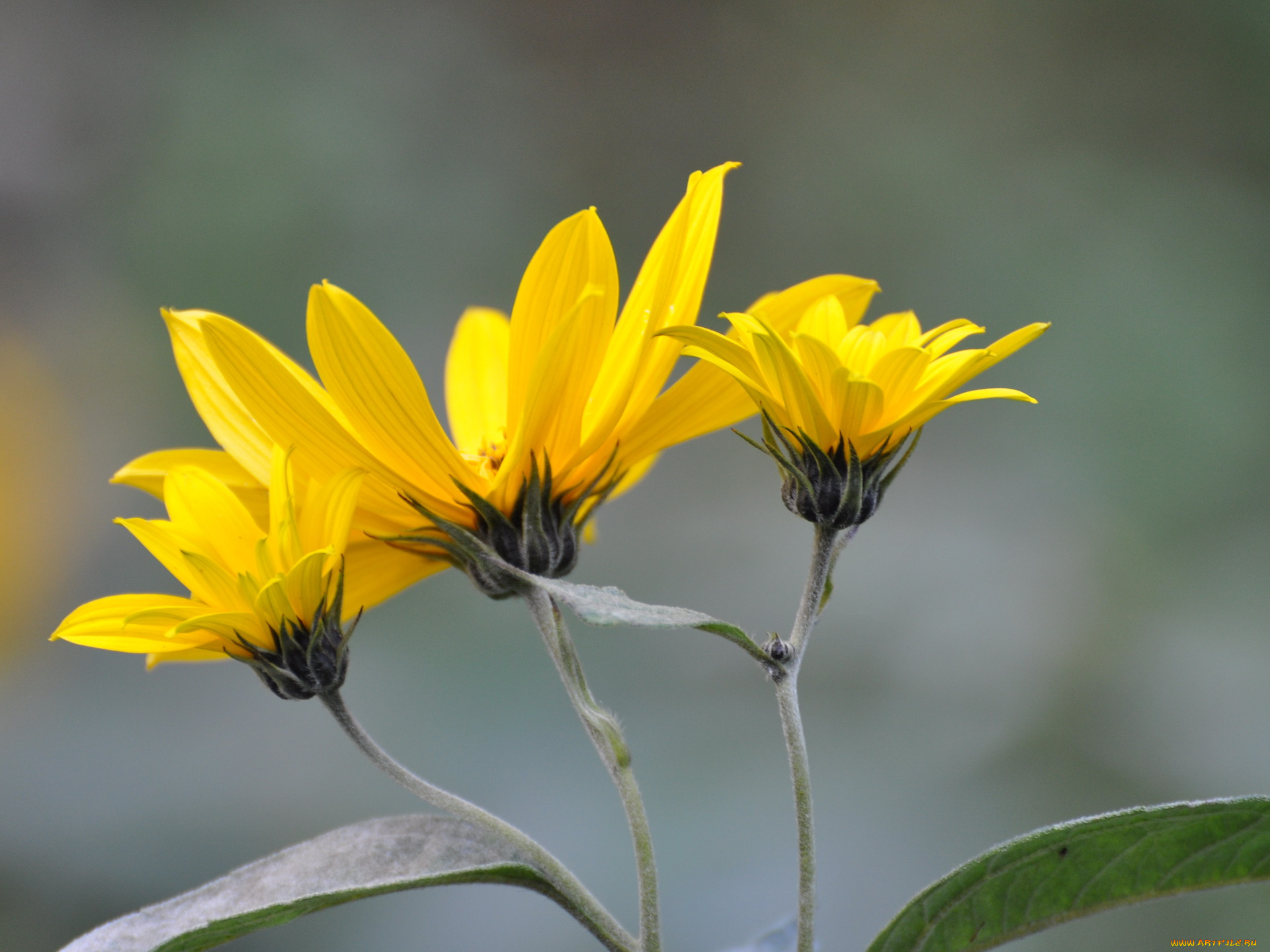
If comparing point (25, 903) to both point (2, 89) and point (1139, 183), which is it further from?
point (1139, 183)

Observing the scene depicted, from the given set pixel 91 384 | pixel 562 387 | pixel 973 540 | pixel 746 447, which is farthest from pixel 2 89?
pixel 562 387

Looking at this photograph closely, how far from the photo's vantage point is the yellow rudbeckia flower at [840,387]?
1.17 ft

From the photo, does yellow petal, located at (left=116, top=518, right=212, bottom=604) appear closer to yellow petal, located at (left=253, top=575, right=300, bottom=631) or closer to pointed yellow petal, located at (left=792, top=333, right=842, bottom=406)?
yellow petal, located at (left=253, top=575, right=300, bottom=631)

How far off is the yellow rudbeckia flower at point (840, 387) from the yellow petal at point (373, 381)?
11 centimetres

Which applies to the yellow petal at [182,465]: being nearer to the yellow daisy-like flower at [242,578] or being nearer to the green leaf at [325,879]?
the yellow daisy-like flower at [242,578]

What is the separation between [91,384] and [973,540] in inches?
63.9

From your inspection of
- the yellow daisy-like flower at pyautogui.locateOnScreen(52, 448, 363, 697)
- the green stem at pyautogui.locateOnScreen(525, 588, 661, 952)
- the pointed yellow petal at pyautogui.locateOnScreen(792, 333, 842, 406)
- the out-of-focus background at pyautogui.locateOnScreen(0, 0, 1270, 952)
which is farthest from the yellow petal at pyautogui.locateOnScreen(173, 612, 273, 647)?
the out-of-focus background at pyautogui.locateOnScreen(0, 0, 1270, 952)

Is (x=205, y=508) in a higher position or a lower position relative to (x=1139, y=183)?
lower

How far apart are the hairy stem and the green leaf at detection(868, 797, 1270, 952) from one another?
3.9 inches

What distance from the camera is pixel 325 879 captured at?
0.38 meters

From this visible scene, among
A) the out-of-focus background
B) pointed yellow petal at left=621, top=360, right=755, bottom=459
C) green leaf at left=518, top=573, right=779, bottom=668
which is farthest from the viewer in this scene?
the out-of-focus background

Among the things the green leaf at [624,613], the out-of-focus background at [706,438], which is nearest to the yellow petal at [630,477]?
the green leaf at [624,613]

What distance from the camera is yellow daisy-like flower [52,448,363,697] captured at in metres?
0.37

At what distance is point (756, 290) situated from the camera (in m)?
2.14
